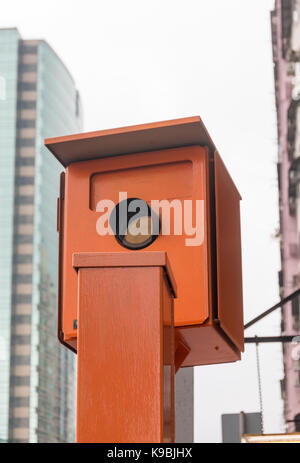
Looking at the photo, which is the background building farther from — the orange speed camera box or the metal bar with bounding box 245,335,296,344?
the orange speed camera box

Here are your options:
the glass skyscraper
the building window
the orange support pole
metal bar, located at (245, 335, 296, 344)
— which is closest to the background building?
the building window

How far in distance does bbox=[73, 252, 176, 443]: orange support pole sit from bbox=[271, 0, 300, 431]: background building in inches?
682

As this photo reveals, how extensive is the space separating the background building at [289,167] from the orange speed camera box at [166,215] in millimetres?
16282

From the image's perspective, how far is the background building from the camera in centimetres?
2245

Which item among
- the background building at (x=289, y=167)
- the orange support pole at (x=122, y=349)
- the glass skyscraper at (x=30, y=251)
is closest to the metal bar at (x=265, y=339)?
the orange support pole at (x=122, y=349)

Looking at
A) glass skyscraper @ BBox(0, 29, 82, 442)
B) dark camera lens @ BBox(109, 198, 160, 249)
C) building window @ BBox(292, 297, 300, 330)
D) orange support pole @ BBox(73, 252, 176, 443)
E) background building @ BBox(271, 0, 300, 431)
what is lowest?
orange support pole @ BBox(73, 252, 176, 443)

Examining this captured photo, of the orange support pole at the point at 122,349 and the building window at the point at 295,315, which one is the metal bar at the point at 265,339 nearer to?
the orange support pole at the point at 122,349

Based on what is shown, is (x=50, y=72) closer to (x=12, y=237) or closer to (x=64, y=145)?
(x=12, y=237)

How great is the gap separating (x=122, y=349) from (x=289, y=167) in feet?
72.2

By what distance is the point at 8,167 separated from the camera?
7562 cm

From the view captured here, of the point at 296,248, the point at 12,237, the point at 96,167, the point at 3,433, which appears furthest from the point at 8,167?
the point at 96,167

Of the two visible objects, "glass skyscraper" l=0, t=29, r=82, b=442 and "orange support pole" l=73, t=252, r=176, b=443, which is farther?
"glass skyscraper" l=0, t=29, r=82, b=442
